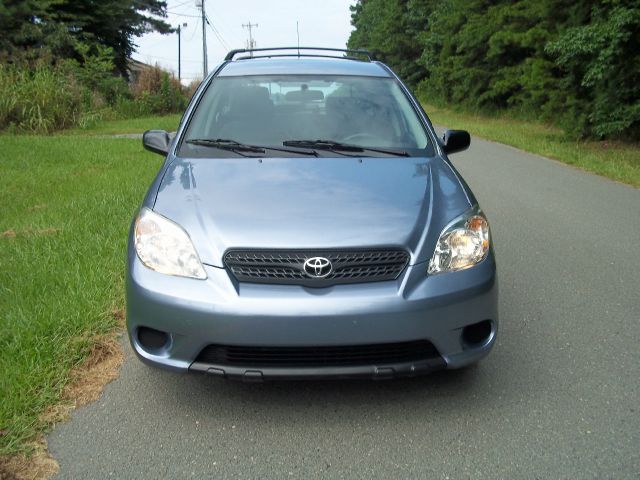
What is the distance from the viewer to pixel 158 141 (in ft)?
12.9

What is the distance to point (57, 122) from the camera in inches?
671

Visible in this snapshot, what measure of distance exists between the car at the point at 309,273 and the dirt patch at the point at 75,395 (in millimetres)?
473

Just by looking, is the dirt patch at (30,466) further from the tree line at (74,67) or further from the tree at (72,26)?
the tree at (72,26)

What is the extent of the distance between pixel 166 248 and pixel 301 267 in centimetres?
64

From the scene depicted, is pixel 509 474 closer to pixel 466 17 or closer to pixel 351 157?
pixel 351 157

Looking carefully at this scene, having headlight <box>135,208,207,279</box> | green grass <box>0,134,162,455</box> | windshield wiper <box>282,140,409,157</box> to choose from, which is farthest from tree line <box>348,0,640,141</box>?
headlight <box>135,208,207,279</box>

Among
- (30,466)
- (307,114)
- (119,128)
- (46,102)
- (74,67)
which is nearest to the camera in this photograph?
(30,466)

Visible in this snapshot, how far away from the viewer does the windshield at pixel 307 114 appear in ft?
12.5

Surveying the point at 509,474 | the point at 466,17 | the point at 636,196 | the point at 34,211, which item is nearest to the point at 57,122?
the point at 34,211

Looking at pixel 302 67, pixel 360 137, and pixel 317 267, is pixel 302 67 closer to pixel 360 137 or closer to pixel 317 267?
pixel 360 137

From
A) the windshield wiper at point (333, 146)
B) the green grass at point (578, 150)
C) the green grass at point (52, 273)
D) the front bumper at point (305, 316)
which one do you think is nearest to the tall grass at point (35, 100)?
the green grass at point (52, 273)

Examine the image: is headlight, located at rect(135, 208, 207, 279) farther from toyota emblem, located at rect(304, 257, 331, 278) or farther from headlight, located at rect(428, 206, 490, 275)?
headlight, located at rect(428, 206, 490, 275)

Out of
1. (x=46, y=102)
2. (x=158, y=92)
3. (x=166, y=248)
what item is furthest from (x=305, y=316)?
(x=158, y=92)

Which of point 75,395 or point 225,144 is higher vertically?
point 225,144
